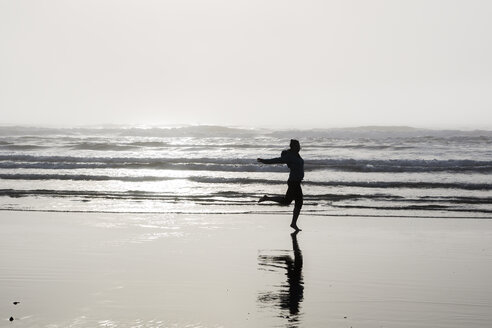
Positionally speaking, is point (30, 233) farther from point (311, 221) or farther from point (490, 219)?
point (490, 219)

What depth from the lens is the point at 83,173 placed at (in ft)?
94.3

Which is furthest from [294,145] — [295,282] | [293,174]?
[295,282]

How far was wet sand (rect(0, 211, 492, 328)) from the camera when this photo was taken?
24.0 feet

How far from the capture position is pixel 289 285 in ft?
29.0

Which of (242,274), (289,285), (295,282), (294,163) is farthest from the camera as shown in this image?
(294,163)

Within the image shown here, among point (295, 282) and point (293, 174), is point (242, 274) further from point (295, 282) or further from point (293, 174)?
point (293, 174)

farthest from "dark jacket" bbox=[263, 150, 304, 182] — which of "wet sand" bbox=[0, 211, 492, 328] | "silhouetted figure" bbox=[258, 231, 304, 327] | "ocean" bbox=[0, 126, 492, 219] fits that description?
"ocean" bbox=[0, 126, 492, 219]

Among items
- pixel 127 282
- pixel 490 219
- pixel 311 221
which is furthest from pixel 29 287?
pixel 490 219

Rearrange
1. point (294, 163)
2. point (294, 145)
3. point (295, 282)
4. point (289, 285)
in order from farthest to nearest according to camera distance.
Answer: point (294, 163) < point (294, 145) < point (295, 282) < point (289, 285)

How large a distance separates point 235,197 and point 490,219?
24.3 ft

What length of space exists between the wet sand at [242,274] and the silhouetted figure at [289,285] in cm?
1

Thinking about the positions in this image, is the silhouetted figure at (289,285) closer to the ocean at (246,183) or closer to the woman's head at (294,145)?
the woman's head at (294,145)

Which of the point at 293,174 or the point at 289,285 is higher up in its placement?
the point at 293,174

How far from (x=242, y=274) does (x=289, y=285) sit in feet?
2.73
